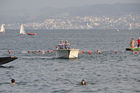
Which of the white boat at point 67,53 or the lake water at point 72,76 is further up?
the white boat at point 67,53

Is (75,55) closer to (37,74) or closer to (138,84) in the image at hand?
(37,74)

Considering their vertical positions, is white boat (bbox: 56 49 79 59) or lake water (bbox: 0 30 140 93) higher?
white boat (bbox: 56 49 79 59)

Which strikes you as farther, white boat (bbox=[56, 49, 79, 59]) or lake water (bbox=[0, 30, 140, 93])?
white boat (bbox=[56, 49, 79, 59])

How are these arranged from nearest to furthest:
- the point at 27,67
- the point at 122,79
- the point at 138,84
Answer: the point at 138,84
the point at 122,79
the point at 27,67

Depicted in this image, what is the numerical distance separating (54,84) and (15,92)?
163 inches

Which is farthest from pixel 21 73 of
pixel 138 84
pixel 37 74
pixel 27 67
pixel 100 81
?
pixel 138 84

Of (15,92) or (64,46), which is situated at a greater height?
(64,46)

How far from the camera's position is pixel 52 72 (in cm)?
4047

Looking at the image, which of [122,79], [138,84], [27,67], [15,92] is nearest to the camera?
[15,92]

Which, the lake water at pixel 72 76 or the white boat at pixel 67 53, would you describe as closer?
the lake water at pixel 72 76

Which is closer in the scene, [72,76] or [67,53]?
[72,76]

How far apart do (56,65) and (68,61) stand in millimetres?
3389

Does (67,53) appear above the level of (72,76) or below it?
above

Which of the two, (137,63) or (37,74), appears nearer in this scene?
(37,74)
